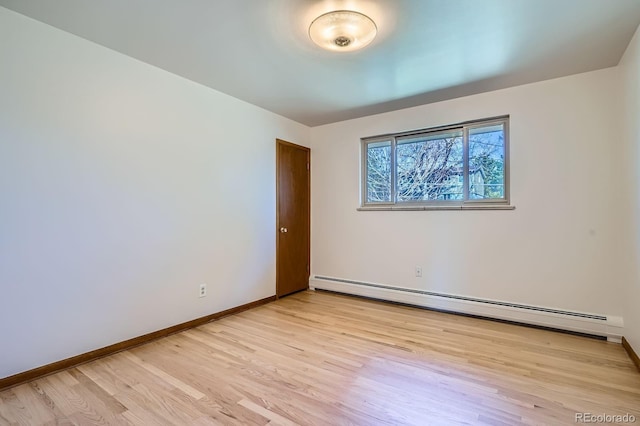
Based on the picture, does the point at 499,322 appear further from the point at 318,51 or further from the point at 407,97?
the point at 318,51

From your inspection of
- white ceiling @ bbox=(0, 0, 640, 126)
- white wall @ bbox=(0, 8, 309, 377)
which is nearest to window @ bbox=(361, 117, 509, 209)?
white ceiling @ bbox=(0, 0, 640, 126)

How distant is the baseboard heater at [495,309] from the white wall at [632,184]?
198 millimetres

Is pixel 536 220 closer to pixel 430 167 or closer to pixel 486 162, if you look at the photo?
pixel 486 162

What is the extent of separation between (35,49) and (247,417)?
105 inches

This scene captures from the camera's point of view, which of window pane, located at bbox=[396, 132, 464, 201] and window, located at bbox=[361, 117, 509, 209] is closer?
window, located at bbox=[361, 117, 509, 209]

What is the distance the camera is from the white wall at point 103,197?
196 cm

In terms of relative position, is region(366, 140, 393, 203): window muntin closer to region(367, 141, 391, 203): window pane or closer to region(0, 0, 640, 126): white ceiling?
region(367, 141, 391, 203): window pane

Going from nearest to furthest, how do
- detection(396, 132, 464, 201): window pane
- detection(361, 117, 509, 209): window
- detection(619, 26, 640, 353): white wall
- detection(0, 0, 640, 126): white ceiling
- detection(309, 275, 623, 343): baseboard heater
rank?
detection(0, 0, 640, 126): white ceiling, detection(619, 26, 640, 353): white wall, detection(309, 275, 623, 343): baseboard heater, detection(361, 117, 509, 209): window, detection(396, 132, 464, 201): window pane

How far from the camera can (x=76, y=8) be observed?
1.89 m

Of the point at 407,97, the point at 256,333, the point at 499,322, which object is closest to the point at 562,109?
the point at 407,97

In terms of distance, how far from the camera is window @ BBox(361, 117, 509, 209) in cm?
319

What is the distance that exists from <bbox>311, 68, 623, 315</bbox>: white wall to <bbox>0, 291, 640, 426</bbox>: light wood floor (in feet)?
1.56

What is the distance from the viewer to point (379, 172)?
3.99 meters
